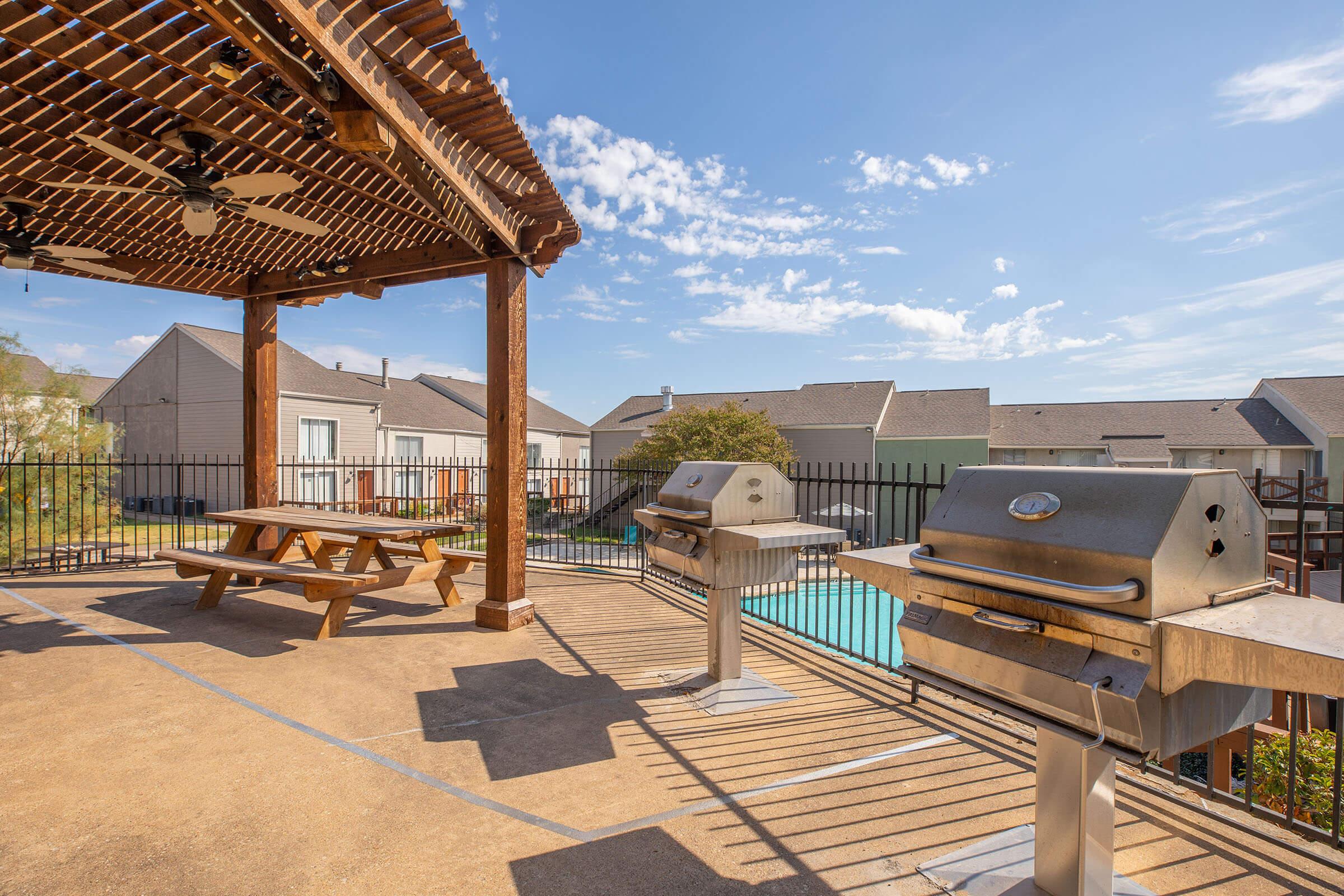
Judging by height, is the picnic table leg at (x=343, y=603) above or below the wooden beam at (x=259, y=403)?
below

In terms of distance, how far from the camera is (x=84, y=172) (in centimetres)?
509

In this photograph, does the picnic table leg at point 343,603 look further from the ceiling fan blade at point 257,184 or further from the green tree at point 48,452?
the green tree at point 48,452

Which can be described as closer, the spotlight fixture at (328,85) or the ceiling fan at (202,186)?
the spotlight fixture at (328,85)

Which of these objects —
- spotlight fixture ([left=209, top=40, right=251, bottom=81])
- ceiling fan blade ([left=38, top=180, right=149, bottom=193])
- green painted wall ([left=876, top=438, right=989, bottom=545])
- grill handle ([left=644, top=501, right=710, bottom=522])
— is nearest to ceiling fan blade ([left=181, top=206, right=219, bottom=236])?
ceiling fan blade ([left=38, top=180, right=149, bottom=193])

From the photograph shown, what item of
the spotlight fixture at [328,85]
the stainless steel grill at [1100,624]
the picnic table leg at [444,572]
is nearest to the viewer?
the stainless steel grill at [1100,624]

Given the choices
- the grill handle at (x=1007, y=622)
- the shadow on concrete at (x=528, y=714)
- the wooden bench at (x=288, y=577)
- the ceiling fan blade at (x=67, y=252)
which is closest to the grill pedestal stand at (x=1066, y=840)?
the grill handle at (x=1007, y=622)

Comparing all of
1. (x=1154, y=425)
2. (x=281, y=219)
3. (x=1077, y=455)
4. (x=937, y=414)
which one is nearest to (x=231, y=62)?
(x=281, y=219)

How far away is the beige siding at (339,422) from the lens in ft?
61.5

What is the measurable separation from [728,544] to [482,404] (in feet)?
90.9

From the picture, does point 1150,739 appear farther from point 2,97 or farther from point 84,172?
point 84,172

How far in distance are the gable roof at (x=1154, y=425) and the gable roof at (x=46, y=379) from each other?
27.5 meters

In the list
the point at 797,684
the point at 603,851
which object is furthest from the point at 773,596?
the point at 603,851

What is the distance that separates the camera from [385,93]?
3.42m

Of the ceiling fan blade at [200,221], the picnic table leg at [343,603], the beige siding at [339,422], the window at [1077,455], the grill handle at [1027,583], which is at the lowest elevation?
the picnic table leg at [343,603]
